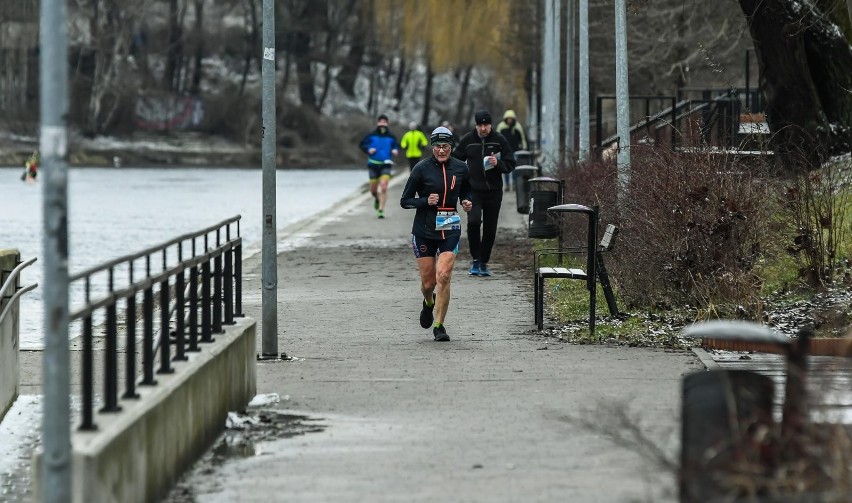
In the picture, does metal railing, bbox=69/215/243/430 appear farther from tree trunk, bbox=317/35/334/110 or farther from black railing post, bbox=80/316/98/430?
tree trunk, bbox=317/35/334/110

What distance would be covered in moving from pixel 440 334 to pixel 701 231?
2286 millimetres

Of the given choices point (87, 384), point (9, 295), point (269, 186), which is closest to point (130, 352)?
point (87, 384)

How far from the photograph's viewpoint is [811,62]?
79.8 feet

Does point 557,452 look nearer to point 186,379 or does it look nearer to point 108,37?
point 186,379

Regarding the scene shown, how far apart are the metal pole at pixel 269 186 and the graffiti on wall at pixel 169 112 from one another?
79.4 m

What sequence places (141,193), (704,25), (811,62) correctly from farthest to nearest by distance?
(141,193) < (704,25) < (811,62)

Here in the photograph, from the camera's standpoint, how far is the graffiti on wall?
299ft

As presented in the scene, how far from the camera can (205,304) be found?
9.59 metres

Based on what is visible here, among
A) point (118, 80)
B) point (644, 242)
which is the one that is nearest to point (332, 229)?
point (644, 242)

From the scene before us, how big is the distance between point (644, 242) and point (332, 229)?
51.8ft

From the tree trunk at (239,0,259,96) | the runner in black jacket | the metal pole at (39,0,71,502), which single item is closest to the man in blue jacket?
the runner in black jacket

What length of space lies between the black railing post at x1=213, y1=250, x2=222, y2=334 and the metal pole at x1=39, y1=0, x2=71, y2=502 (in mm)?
3852

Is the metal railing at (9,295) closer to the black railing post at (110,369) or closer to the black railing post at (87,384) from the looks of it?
the black railing post at (110,369)

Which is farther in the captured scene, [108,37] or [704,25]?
[108,37]
